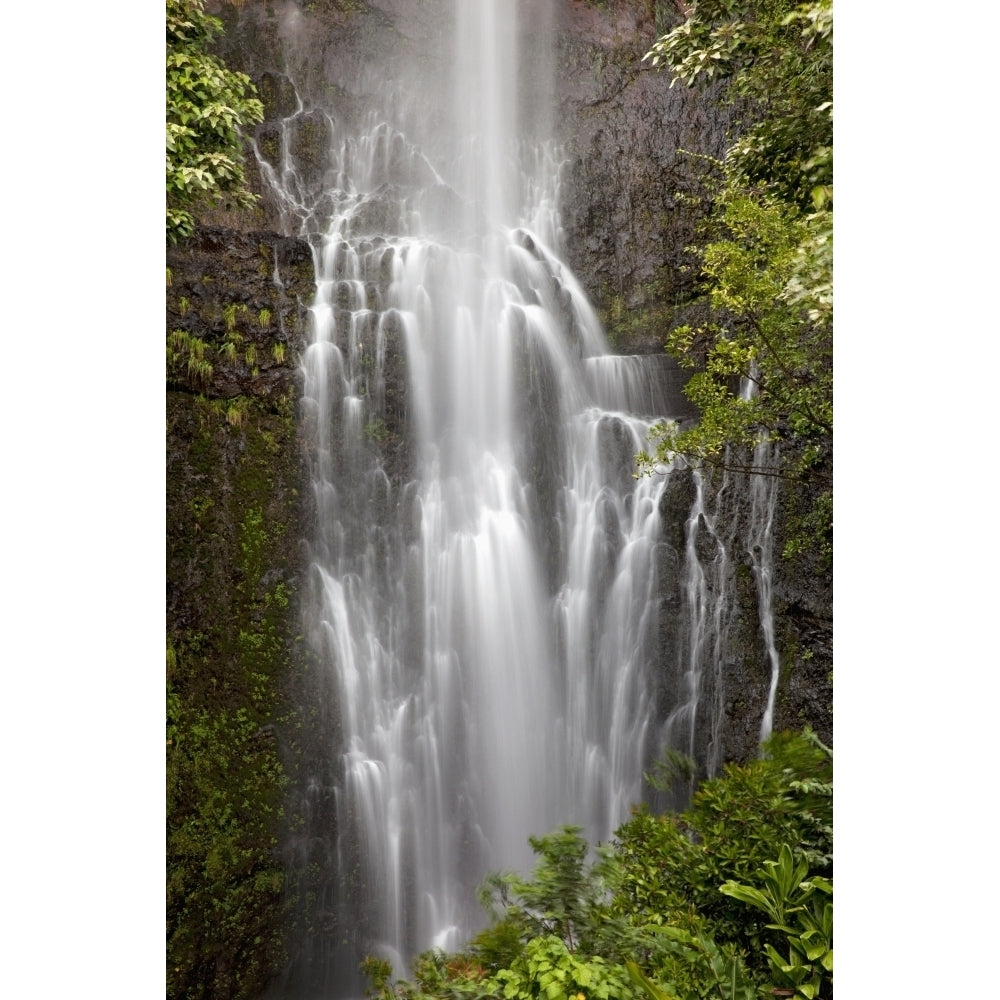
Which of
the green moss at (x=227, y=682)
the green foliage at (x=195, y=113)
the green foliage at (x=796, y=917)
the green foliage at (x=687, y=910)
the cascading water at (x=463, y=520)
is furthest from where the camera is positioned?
the cascading water at (x=463, y=520)

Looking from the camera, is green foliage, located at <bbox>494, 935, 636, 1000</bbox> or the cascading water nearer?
green foliage, located at <bbox>494, 935, 636, 1000</bbox>

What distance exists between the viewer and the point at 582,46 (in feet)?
13.9

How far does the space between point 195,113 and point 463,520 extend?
88.0 inches

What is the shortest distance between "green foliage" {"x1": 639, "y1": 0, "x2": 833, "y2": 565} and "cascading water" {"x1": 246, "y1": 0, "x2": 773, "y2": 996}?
1.49 feet

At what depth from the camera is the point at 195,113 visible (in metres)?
3.30

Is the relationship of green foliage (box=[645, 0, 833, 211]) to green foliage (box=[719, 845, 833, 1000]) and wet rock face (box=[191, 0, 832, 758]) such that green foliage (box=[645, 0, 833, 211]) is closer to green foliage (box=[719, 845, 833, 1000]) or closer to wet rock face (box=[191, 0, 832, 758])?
wet rock face (box=[191, 0, 832, 758])

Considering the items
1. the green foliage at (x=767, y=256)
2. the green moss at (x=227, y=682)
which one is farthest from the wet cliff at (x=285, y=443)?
the green foliage at (x=767, y=256)

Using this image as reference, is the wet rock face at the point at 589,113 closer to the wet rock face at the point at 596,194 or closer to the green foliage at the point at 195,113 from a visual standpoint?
the wet rock face at the point at 596,194

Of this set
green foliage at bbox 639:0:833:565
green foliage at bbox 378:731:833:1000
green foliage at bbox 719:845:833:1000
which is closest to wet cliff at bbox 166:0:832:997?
green foliage at bbox 639:0:833:565

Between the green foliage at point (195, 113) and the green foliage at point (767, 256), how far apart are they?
188 centimetres

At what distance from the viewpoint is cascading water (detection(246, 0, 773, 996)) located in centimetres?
407

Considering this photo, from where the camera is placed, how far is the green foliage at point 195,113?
3.23 metres
